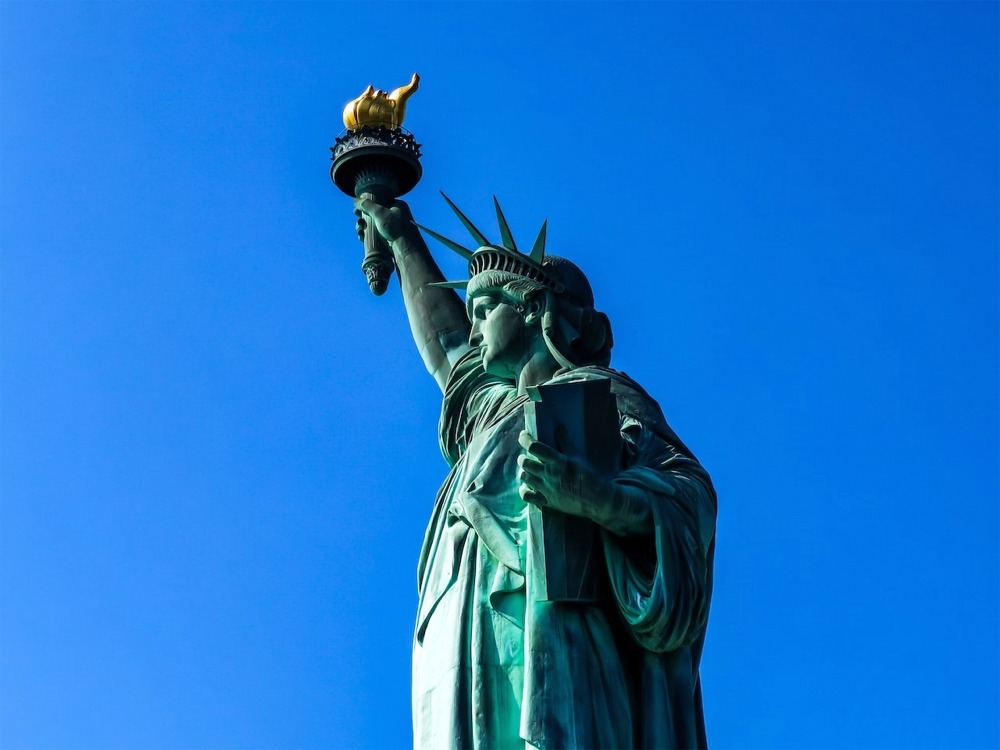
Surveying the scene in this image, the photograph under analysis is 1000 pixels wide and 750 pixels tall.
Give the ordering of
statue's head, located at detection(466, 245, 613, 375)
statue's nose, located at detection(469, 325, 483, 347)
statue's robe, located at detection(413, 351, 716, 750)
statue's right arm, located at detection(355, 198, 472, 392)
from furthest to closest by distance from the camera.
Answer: statue's right arm, located at detection(355, 198, 472, 392), statue's nose, located at detection(469, 325, 483, 347), statue's head, located at detection(466, 245, 613, 375), statue's robe, located at detection(413, 351, 716, 750)

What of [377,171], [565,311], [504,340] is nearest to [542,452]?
[504,340]

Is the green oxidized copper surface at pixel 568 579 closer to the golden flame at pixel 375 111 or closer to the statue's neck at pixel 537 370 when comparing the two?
the statue's neck at pixel 537 370

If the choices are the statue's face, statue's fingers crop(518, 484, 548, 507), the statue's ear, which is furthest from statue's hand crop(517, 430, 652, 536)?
the statue's ear

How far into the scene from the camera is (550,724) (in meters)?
11.8

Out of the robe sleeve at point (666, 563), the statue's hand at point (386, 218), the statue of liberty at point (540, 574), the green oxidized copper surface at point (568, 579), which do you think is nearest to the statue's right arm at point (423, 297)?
the statue's hand at point (386, 218)

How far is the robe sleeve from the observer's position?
12141 millimetres

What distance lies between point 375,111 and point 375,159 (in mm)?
390

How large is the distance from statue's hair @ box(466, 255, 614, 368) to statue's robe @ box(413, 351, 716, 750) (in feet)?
1.50

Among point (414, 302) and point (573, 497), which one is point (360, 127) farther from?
point (573, 497)

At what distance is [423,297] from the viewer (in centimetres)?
1583

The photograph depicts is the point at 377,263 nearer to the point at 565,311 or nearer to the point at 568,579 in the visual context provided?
the point at 565,311

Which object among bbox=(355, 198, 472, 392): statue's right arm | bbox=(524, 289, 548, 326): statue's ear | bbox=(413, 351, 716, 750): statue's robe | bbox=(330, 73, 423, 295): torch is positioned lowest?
bbox=(413, 351, 716, 750): statue's robe

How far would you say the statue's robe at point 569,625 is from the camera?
39.4 ft

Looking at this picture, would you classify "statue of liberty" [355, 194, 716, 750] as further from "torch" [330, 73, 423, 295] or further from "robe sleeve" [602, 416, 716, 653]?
"torch" [330, 73, 423, 295]
